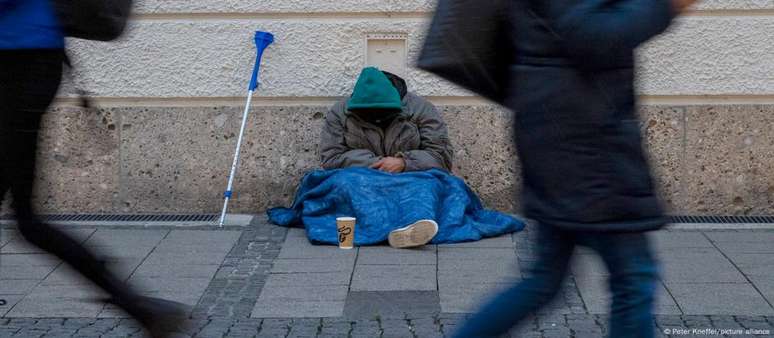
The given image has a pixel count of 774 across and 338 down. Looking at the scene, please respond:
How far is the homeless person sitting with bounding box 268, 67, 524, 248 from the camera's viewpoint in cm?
618

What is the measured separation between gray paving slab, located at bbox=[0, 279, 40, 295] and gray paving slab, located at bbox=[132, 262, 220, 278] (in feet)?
1.57

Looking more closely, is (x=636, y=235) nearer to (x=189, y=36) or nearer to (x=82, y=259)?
(x=82, y=259)

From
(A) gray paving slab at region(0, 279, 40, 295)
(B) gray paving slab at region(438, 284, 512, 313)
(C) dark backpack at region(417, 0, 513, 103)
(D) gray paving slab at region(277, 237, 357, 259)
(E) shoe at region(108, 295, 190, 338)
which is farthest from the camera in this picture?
(D) gray paving slab at region(277, 237, 357, 259)

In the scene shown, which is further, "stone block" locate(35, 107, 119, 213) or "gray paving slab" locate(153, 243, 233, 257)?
"stone block" locate(35, 107, 119, 213)

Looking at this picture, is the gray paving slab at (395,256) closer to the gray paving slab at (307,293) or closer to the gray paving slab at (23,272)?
the gray paving slab at (307,293)

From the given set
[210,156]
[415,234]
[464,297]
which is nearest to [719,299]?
[464,297]

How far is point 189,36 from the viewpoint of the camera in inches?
272

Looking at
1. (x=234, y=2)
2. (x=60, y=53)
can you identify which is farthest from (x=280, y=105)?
(x=60, y=53)

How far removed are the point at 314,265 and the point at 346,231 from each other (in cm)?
35

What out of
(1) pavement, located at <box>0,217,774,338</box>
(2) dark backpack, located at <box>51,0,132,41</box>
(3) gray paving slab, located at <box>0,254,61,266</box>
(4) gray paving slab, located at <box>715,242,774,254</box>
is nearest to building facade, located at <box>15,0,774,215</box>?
(1) pavement, located at <box>0,217,774,338</box>

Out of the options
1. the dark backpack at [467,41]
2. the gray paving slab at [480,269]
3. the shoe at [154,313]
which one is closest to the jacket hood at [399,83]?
the gray paving slab at [480,269]

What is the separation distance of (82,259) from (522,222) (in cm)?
335

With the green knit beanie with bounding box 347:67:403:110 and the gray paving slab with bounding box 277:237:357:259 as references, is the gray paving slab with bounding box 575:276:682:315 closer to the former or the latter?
the gray paving slab with bounding box 277:237:357:259

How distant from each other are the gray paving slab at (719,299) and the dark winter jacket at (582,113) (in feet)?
6.32
